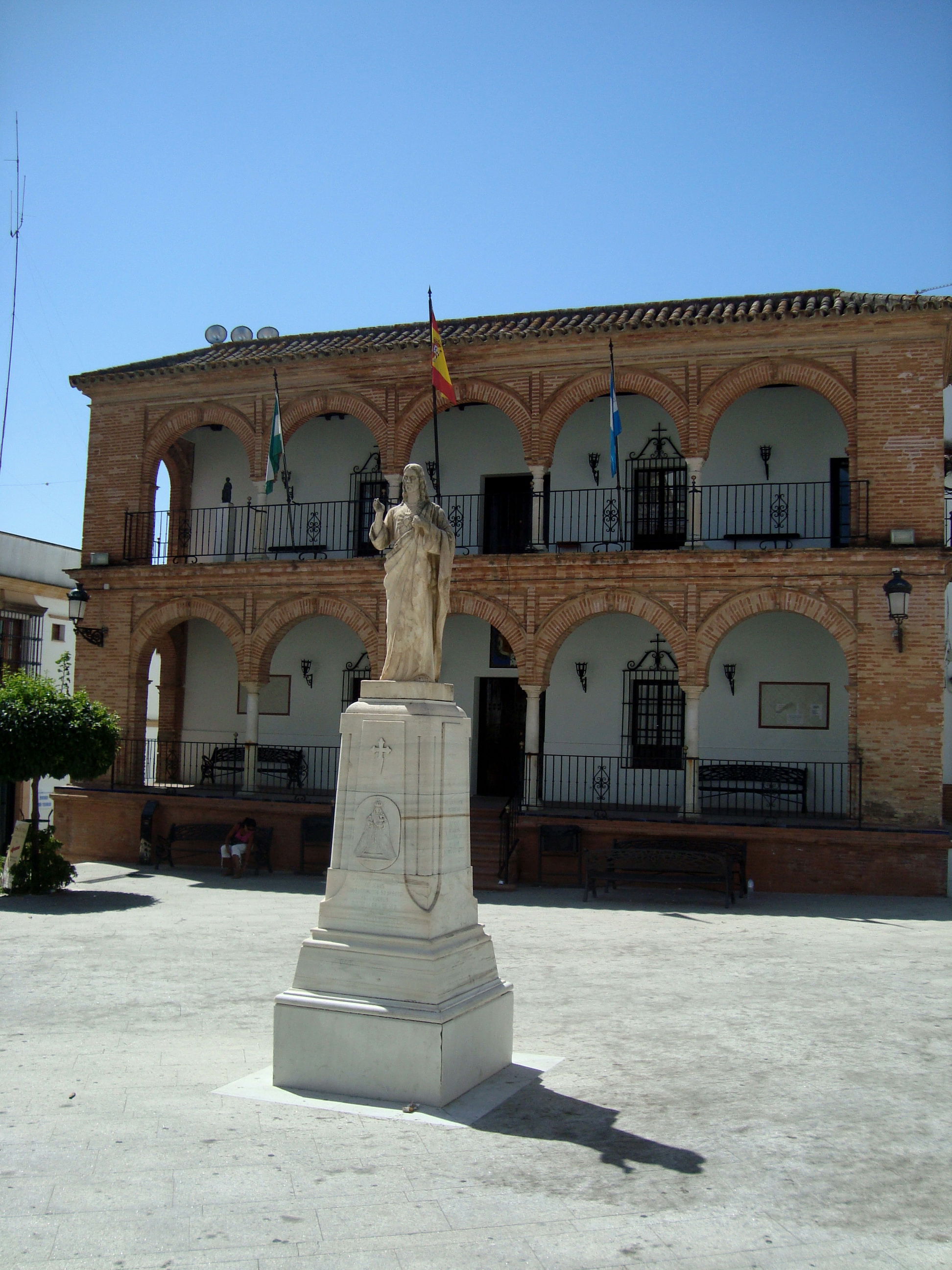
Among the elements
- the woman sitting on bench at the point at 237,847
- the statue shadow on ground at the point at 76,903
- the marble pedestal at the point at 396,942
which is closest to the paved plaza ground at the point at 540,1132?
the marble pedestal at the point at 396,942

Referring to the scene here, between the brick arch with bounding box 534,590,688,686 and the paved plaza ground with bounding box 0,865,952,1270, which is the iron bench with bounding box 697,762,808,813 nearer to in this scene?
the brick arch with bounding box 534,590,688,686

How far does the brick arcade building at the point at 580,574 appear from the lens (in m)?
14.8

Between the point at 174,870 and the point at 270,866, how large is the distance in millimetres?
1431

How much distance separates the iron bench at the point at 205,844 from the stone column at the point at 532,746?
3.83 meters

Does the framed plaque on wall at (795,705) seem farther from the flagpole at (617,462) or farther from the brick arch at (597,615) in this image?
the flagpole at (617,462)

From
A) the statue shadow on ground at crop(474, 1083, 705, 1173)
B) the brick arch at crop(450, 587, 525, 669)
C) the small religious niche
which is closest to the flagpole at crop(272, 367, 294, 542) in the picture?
the brick arch at crop(450, 587, 525, 669)

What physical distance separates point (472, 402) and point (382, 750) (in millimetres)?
11955

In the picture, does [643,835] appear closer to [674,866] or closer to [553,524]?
[674,866]

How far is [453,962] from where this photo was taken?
634cm

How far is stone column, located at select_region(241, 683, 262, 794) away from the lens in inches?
706

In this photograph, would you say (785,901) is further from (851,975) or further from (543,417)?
(543,417)

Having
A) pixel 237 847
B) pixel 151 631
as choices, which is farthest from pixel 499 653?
pixel 151 631

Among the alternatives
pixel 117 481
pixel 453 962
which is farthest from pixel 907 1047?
pixel 117 481

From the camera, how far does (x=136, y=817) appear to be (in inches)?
696
